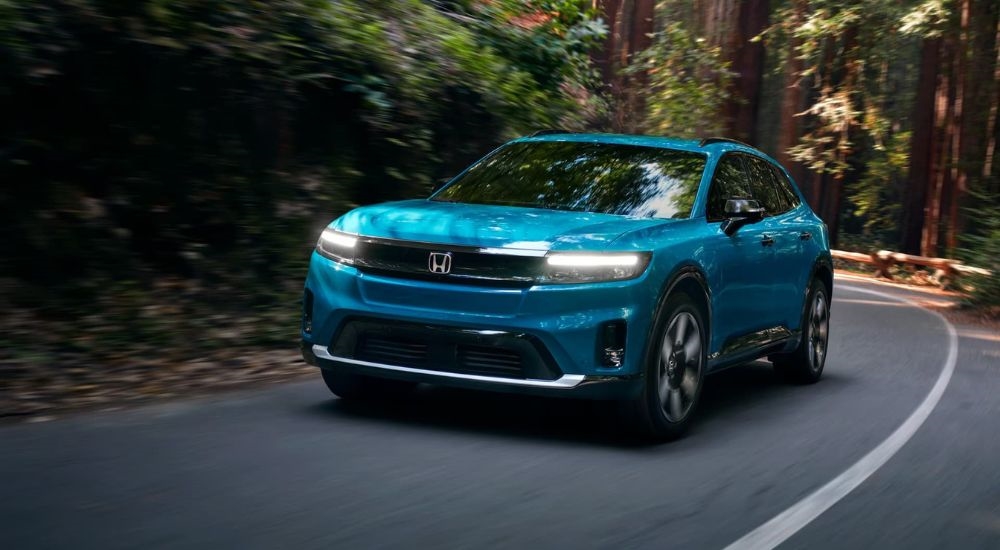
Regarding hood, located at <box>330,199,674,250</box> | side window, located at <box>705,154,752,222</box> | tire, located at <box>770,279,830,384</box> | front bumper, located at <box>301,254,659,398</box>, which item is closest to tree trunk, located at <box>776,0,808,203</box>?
tire, located at <box>770,279,830,384</box>

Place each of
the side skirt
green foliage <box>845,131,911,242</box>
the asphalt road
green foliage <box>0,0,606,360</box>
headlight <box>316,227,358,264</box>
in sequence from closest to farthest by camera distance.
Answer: the asphalt road
headlight <box>316,227,358,264</box>
the side skirt
green foliage <box>0,0,606,360</box>
green foliage <box>845,131,911,242</box>

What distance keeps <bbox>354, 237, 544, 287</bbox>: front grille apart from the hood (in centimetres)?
4

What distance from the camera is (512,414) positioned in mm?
7684

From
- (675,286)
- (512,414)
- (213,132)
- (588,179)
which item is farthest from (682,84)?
(675,286)

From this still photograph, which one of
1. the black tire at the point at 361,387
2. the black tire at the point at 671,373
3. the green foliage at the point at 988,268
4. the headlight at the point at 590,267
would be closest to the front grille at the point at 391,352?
the black tire at the point at 361,387

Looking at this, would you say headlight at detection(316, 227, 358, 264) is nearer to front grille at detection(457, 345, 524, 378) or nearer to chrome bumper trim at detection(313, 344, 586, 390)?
chrome bumper trim at detection(313, 344, 586, 390)

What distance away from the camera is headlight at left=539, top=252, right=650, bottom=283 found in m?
6.55

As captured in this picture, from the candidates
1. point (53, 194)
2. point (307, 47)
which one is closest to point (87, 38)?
point (53, 194)

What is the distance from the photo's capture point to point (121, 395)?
7539 mm

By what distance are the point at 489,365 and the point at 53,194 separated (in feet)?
12.9

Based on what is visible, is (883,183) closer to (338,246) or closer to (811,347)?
(811,347)

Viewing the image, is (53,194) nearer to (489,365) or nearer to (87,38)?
(87,38)

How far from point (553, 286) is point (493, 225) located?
1.78 ft

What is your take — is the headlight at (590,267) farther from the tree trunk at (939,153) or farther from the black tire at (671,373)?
the tree trunk at (939,153)
